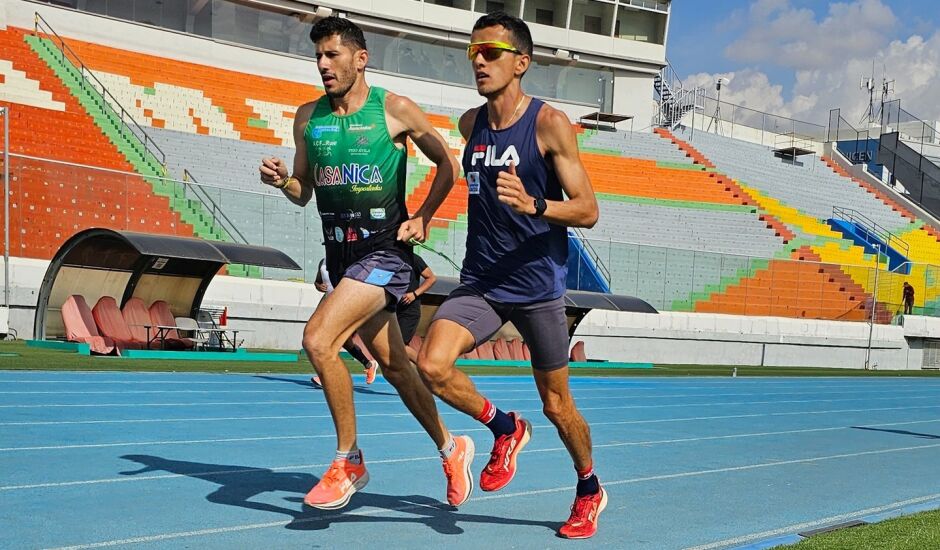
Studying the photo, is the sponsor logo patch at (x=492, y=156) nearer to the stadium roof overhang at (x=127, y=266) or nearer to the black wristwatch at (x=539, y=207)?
the black wristwatch at (x=539, y=207)

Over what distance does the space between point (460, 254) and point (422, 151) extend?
21266mm

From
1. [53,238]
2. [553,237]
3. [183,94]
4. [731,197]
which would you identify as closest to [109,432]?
[553,237]

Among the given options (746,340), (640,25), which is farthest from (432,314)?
(640,25)

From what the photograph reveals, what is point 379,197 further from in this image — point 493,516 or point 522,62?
point 493,516

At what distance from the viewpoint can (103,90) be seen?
3431 centimetres

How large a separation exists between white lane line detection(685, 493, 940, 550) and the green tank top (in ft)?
7.58

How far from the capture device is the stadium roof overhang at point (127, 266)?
18.7 m

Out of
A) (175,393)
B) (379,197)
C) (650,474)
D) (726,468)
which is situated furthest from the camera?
(175,393)

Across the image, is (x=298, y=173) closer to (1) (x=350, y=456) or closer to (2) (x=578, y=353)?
(1) (x=350, y=456)

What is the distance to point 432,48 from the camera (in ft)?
156

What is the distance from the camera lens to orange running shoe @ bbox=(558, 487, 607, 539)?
17.6 feet

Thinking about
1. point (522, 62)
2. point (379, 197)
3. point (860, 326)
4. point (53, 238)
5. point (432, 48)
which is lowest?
point (860, 326)

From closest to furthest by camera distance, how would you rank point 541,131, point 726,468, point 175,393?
point 541,131 → point 726,468 → point 175,393

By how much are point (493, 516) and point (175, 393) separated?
7.15 m
